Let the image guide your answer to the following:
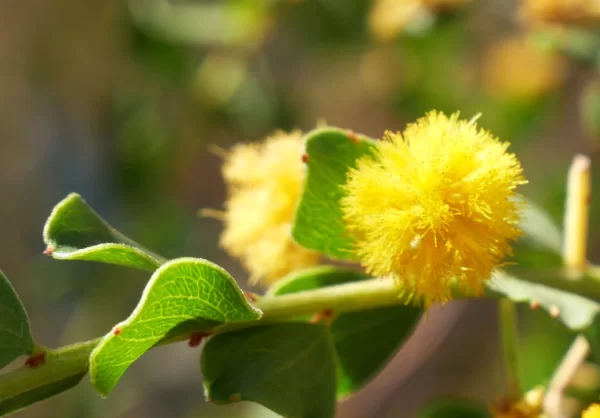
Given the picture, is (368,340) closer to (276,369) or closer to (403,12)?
(276,369)

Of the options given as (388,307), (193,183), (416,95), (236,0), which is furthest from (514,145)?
(193,183)

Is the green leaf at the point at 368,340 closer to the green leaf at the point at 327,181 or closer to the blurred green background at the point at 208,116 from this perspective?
the green leaf at the point at 327,181

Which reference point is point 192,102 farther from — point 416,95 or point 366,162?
point 366,162

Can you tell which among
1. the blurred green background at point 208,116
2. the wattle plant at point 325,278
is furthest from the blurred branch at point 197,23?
the wattle plant at point 325,278

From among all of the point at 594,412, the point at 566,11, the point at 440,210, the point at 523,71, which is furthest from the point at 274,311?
the point at 523,71

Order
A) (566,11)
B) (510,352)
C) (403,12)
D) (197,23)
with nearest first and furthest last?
(510,352), (566,11), (403,12), (197,23)

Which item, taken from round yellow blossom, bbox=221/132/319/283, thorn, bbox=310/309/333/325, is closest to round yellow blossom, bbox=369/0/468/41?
round yellow blossom, bbox=221/132/319/283

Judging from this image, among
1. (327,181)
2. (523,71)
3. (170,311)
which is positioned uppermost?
(523,71)
